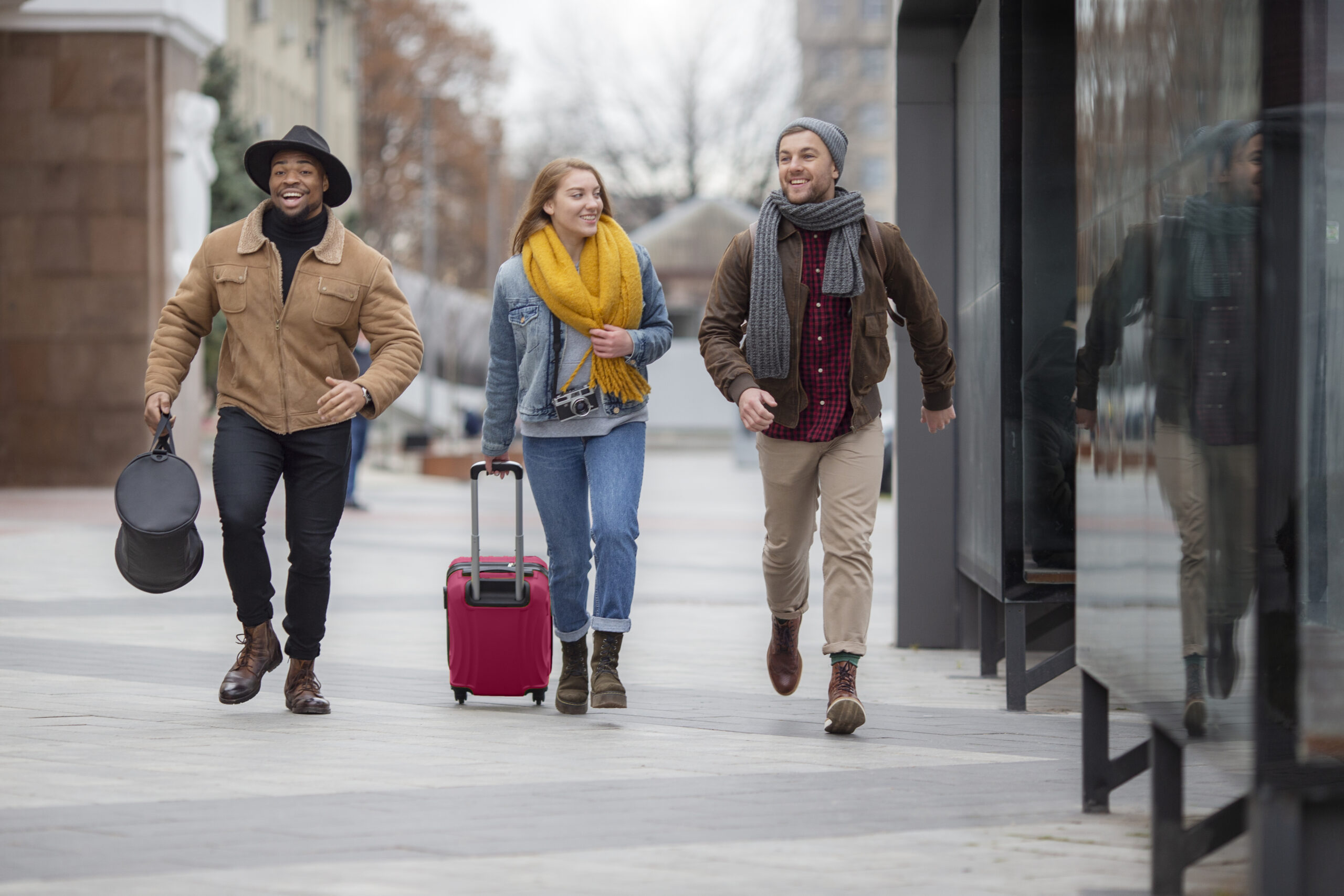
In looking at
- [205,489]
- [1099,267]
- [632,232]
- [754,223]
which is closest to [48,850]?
[1099,267]

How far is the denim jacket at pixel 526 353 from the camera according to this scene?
622cm

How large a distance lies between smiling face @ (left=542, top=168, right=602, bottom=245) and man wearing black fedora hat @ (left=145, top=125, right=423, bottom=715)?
2.10 feet

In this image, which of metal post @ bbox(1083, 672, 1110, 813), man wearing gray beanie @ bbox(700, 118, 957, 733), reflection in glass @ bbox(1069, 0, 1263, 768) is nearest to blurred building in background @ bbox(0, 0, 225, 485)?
man wearing gray beanie @ bbox(700, 118, 957, 733)

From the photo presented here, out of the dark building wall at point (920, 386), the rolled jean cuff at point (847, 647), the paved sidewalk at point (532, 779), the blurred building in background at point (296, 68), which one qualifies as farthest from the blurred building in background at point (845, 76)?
the rolled jean cuff at point (847, 647)

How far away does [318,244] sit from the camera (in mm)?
6254

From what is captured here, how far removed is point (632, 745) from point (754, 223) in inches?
75.0

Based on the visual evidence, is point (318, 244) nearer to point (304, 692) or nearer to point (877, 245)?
point (304, 692)

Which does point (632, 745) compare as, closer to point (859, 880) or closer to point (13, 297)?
point (859, 880)

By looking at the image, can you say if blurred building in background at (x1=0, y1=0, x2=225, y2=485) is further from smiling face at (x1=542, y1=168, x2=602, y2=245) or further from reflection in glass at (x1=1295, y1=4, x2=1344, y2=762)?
reflection in glass at (x1=1295, y1=4, x2=1344, y2=762)

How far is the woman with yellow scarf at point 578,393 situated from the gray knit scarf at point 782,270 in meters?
0.39

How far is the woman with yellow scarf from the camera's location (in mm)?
6176

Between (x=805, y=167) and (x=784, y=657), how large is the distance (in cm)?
172

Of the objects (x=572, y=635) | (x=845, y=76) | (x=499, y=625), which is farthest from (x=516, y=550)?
(x=845, y=76)

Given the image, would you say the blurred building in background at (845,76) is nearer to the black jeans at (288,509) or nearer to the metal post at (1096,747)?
the black jeans at (288,509)
